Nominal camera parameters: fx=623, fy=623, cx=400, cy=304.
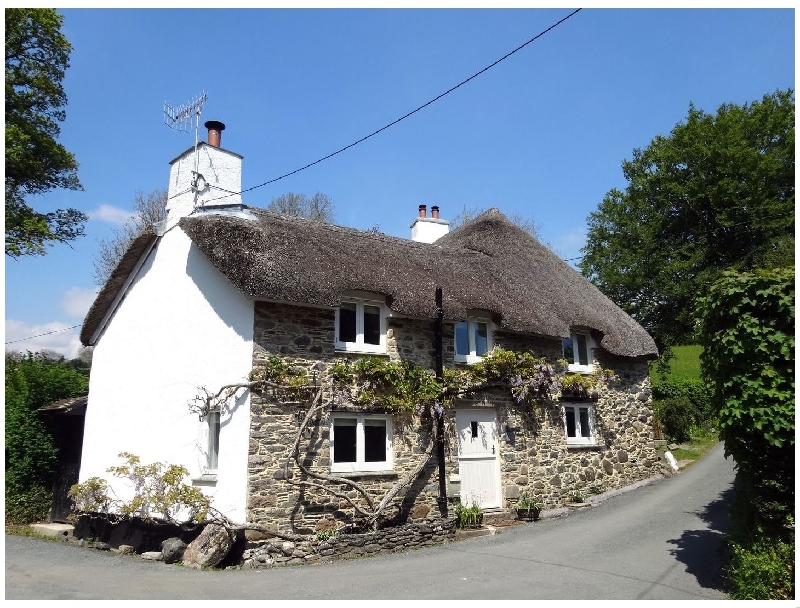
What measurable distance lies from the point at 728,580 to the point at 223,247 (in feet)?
29.6

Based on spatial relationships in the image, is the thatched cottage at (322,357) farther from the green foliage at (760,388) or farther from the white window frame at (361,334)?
the green foliage at (760,388)

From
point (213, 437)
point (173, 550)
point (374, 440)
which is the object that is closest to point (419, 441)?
point (374, 440)

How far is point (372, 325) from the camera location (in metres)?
12.2

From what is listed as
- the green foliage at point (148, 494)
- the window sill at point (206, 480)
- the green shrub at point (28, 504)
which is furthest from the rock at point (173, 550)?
the green shrub at point (28, 504)

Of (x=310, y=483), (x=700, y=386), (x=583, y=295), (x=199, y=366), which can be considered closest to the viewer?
(x=310, y=483)

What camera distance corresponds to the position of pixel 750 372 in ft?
21.6

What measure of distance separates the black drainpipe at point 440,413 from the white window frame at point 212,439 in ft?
13.3

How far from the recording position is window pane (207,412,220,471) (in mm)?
11094

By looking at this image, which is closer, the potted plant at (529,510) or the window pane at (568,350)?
the potted plant at (529,510)

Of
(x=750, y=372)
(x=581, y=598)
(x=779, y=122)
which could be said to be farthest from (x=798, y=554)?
(x=779, y=122)

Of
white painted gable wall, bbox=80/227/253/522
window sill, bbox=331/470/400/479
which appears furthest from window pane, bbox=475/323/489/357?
white painted gable wall, bbox=80/227/253/522

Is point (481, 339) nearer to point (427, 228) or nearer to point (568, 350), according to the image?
point (568, 350)

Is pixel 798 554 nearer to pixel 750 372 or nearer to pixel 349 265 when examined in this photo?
pixel 750 372

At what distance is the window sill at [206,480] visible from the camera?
10.7 m
